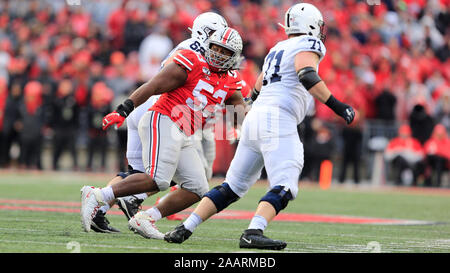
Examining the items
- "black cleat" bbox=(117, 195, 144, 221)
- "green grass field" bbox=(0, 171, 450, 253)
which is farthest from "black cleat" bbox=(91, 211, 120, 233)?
"black cleat" bbox=(117, 195, 144, 221)

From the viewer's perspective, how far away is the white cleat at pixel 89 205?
7.07 m

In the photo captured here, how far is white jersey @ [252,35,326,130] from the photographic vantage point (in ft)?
21.7

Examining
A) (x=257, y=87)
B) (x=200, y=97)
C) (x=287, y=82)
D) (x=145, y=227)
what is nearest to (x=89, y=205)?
(x=145, y=227)

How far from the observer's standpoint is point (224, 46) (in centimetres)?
695

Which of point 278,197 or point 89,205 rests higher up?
point 278,197

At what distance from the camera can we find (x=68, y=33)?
61.2 feet

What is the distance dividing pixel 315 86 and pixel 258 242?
1.18 meters

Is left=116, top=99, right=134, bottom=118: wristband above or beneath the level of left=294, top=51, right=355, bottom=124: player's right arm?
beneath

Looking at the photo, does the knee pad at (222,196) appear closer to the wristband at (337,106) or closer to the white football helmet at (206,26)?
the wristband at (337,106)

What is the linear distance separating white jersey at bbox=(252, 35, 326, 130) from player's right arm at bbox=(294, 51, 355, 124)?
0.46ft

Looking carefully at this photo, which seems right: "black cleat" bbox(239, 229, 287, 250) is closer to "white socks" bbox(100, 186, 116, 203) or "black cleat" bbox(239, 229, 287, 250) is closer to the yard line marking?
"white socks" bbox(100, 186, 116, 203)

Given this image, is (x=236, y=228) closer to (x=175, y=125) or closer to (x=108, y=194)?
(x=175, y=125)

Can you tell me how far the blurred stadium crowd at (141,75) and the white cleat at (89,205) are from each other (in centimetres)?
919
